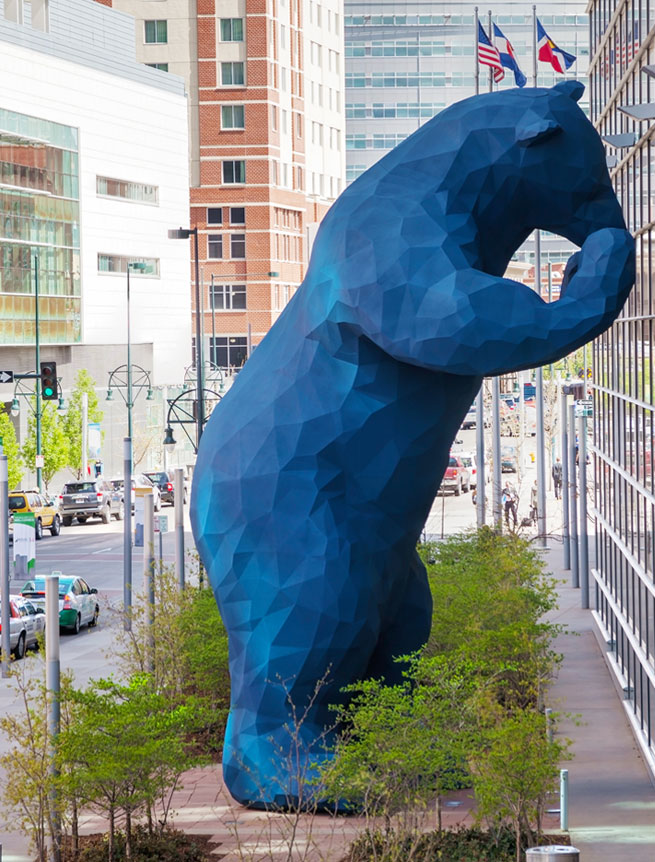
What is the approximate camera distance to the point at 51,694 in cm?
1063

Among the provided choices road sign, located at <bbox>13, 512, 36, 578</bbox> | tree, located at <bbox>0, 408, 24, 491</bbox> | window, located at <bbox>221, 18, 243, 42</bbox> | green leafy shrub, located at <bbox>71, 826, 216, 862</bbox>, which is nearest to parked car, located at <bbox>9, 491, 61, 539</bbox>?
tree, located at <bbox>0, 408, 24, 491</bbox>

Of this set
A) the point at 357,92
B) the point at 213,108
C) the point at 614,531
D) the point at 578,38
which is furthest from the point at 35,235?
the point at 578,38

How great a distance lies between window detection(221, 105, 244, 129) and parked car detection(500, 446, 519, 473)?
27.2m

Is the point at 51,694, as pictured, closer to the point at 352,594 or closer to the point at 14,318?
the point at 352,594

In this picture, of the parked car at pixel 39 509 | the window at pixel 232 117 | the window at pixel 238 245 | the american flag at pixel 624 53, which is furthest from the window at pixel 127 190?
the american flag at pixel 624 53

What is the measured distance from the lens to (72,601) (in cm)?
2667

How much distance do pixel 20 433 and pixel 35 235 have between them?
7.08 metres

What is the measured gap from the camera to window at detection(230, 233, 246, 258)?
275 feet

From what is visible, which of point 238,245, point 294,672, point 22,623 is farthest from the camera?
point 238,245

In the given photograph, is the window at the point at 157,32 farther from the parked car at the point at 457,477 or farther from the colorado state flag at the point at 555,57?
the colorado state flag at the point at 555,57

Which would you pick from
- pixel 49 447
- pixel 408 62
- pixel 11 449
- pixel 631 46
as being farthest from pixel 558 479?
pixel 408 62

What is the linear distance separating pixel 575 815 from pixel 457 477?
4175cm

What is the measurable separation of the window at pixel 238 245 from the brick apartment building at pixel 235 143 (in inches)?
2.1

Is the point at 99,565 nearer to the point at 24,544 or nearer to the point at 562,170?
the point at 24,544
